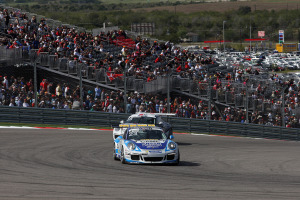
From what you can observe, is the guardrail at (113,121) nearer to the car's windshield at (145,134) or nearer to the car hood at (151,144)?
the car's windshield at (145,134)

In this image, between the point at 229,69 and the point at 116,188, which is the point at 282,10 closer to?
the point at 229,69

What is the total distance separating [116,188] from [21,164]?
14.4 feet

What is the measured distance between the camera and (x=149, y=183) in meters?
12.1

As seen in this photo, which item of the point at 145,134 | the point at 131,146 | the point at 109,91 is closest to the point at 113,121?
the point at 109,91

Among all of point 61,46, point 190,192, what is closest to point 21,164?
point 190,192

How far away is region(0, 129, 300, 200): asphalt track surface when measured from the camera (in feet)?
35.3

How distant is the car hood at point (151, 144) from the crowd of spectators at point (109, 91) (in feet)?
38.5

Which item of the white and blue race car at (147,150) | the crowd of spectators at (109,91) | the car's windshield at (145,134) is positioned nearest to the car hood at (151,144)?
the white and blue race car at (147,150)

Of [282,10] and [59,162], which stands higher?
A: [282,10]

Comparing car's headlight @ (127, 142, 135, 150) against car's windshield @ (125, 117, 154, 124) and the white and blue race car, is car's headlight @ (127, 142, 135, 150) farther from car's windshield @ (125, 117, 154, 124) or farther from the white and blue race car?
car's windshield @ (125, 117, 154, 124)

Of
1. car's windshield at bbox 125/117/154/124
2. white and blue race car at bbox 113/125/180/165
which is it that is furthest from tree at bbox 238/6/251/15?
white and blue race car at bbox 113/125/180/165

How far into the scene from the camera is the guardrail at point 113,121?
2675cm

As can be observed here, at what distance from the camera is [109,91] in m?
29.3

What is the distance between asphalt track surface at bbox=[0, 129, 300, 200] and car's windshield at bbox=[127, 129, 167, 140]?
86 centimetres
